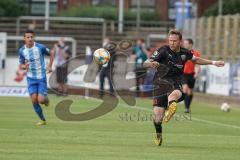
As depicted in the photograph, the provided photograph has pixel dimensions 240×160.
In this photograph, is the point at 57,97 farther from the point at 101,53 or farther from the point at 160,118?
the point at 160,118

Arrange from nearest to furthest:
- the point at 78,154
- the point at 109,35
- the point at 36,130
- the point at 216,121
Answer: the point at 78,154
the point at 36,130
the point at 216,121
the point at 109,35

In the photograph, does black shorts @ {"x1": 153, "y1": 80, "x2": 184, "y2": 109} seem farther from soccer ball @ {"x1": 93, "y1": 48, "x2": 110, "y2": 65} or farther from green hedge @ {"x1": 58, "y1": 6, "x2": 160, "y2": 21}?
green hedge @ {"x1": 58, "y1": 6, "x2": 160, "y2": 21}

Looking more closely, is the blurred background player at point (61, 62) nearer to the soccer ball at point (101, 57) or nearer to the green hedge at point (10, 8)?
the green hedge at point (10, 8)

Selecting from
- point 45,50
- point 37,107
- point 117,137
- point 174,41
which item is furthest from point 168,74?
point 45,50

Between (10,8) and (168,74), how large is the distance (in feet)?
118

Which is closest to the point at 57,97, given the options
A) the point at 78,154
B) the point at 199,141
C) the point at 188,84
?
the point at 188,84

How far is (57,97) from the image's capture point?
35906mm

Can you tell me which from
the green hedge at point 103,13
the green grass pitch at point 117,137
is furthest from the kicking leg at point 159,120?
the green hedge at point 103,13

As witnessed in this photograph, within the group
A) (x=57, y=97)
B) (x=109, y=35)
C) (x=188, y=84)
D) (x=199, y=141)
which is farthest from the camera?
(x=109, y=35)

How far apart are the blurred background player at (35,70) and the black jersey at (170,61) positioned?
507 cm

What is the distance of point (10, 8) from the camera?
5200cm

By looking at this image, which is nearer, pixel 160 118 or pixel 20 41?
pixel 160 118

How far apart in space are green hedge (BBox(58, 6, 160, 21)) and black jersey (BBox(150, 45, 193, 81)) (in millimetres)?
37868

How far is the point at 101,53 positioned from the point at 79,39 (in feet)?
93.7
